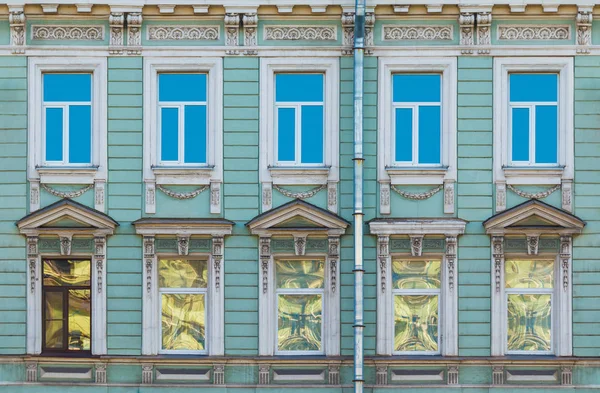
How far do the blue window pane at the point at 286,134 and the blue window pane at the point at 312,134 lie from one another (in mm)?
193

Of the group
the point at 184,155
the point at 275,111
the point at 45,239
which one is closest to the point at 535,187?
the point at 275,111

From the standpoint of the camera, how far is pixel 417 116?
2155 cm

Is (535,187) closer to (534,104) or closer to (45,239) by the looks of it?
(534,104)

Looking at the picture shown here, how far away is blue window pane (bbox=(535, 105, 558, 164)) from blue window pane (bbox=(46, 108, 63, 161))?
30.0 feet

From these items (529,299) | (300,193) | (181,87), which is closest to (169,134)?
(181,87)

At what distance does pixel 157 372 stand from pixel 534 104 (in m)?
8.80

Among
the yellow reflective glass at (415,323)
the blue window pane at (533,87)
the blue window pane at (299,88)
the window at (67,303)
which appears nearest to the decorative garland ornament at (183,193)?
the window at (67,303)

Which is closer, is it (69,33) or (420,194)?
(420,194)

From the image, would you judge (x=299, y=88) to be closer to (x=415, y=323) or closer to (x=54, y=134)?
(x=54, y=134)

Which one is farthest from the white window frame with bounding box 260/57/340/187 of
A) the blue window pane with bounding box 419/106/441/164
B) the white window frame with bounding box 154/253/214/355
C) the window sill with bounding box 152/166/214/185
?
the white window frame with bounding box 154/253/214/355

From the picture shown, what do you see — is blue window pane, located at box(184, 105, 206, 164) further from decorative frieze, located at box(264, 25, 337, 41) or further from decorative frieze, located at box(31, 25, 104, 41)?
decorative frieze, located at box(31, 25, 104, 41)

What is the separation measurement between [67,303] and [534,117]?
9.63m

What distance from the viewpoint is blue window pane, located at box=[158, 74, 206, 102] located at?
70.9ft

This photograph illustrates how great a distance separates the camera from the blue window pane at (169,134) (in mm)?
21547
